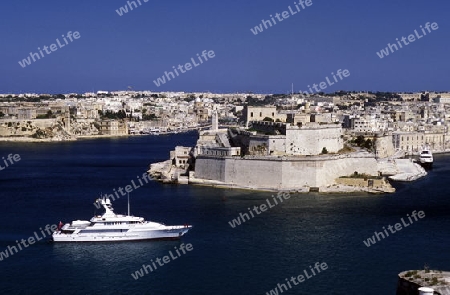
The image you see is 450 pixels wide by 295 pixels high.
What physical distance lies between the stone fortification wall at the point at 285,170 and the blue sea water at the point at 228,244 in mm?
720

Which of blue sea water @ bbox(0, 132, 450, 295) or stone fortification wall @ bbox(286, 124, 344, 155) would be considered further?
stone fortification wall @ bbox(286, 124, 344, 155)

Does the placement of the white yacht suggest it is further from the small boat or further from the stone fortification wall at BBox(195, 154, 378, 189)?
the small boat

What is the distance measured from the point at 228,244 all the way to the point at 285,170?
5754 millimetres

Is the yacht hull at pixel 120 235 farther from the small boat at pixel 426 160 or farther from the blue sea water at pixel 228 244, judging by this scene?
the small boat at pixel 426 160

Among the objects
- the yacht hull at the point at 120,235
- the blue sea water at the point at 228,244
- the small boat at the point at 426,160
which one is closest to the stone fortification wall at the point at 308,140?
the blue sea water at the point at 228,244

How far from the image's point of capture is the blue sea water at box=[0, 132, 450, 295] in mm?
8938

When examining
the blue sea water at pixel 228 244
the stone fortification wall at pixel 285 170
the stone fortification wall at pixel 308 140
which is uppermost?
the stone fortification wall at pixel 308 140

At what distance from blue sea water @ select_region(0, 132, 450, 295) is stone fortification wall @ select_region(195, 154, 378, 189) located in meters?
0.72

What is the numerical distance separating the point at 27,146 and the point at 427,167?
A: 22.0 meters

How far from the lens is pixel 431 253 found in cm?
1016

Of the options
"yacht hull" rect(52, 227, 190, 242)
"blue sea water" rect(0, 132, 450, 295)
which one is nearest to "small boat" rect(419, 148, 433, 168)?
"blue sea water" rect(0, 132, 450, 295)

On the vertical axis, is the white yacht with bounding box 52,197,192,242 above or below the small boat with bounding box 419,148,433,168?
below

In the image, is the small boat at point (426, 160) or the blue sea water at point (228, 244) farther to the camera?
the small boat at point (426, 160)

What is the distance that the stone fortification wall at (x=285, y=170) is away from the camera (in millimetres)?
16234
